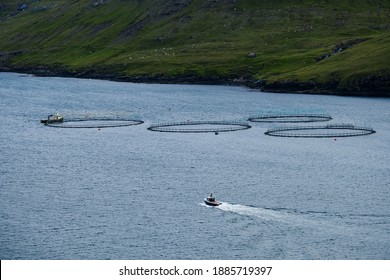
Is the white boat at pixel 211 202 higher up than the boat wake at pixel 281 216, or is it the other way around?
the white boat at pixel 211 202

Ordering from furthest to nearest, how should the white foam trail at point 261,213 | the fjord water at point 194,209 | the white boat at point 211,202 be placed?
the white boat at point 211,202 < the white foam trail at point 261,213 < the fjord water at point 194,209

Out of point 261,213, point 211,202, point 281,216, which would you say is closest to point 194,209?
point 211,202

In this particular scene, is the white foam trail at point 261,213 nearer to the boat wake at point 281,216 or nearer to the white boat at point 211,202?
the boat wake at point 281,216

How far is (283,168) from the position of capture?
189 metres

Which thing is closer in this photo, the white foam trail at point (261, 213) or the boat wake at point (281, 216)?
the boat wake at point (281, 216)

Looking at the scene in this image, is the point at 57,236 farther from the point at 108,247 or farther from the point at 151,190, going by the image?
the point at 151,190

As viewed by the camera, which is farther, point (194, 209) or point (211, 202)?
point (211, 202)

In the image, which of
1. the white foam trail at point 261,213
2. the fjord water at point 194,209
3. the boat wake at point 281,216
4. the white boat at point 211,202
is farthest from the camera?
the white boat at point 211,202

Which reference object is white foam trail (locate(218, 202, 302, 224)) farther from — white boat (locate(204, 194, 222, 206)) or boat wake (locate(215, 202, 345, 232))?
white boat (locate(204, 194, 222, 206))

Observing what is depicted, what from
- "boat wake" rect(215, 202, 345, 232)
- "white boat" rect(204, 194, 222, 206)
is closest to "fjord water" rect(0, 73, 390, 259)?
"boat wake" rect(215, 202, 345, 232)

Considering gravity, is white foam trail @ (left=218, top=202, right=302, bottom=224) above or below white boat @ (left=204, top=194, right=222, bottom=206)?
below

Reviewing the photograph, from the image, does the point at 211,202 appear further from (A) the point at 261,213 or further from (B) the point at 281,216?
(B) the point at 281,216

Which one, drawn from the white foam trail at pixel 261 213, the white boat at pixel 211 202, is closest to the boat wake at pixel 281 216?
the white foam trail at pixel 261 213

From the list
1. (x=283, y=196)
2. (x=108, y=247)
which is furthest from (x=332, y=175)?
(x=108, y=247)
